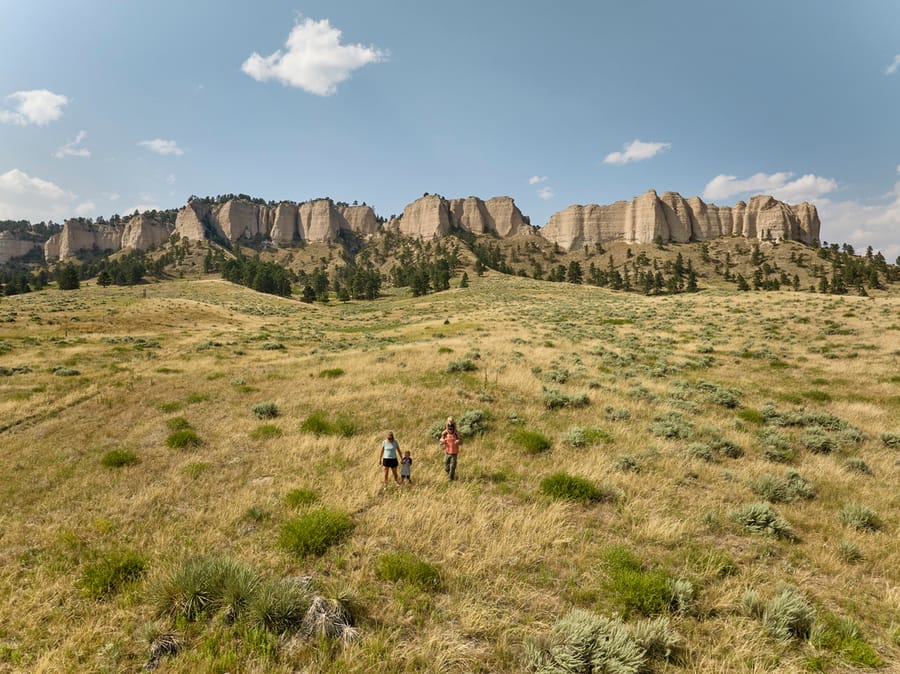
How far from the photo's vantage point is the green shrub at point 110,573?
593 centimetres

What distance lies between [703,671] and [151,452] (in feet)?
46.1

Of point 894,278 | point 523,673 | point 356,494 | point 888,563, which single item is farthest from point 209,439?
point 894,278

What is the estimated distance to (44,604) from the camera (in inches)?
220

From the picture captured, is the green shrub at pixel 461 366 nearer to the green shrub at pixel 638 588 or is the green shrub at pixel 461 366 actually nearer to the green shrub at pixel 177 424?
the green shrub at pixel 177 424

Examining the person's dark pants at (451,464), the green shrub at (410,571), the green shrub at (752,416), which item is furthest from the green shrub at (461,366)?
the green shrub at (410,571)

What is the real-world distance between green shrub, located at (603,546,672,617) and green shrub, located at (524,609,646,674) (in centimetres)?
72

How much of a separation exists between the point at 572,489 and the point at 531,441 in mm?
2858

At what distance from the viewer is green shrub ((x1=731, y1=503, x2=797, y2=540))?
7585 mm

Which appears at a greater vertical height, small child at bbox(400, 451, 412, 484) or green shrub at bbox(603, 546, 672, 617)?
small child at bbox(400, 451, 412, 484)

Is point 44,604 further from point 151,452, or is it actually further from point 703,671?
point 703,671

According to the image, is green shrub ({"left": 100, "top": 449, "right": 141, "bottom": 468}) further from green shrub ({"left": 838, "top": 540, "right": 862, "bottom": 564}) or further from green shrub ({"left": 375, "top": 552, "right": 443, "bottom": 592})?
green shrub ({"left": 838, "top": 540, "right": 862, "bottom": 564})

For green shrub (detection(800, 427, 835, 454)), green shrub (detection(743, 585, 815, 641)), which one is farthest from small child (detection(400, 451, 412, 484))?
green shrub (detection(800, 427, 835, 454))

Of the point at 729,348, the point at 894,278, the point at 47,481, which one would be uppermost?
the point at 894,278

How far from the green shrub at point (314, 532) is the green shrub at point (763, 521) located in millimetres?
8171
